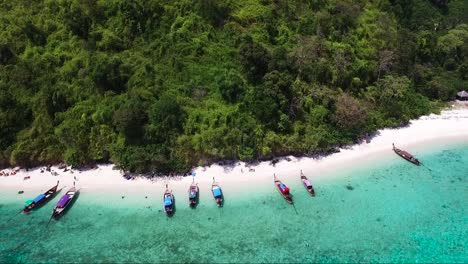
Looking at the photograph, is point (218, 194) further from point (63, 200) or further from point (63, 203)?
point (63, 200)

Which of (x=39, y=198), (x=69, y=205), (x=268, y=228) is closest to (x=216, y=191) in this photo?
(x=268, y=228)

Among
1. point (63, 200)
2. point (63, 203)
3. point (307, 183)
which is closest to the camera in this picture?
point (63, 203)

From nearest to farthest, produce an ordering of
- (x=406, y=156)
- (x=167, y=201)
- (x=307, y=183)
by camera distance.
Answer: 1. (x=167, y=201)
2. (x=307, y=183)
3. (x=406, y=156)

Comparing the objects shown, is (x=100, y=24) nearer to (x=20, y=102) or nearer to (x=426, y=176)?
(x=20, y=102)

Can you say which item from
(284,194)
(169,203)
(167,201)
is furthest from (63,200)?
(284,194)

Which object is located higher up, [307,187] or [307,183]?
[307,183]

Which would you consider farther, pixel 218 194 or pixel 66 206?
pixel 218 194

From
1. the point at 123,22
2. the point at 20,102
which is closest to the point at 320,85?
the point at 123,22

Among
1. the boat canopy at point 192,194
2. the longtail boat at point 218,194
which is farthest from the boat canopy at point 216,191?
the boat canopy at point 192,194

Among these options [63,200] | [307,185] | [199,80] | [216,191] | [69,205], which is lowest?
[69,205]
